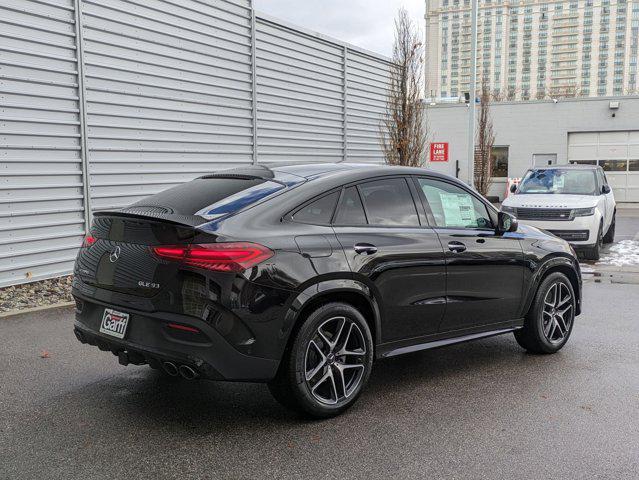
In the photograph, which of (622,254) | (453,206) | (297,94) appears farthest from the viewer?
(297,94)

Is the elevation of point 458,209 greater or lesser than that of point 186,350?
greater

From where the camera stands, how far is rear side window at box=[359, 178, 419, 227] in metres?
4.55

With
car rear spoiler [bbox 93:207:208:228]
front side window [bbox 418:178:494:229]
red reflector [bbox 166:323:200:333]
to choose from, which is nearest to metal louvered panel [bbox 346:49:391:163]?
front side window [bbox 418:178:494:229]

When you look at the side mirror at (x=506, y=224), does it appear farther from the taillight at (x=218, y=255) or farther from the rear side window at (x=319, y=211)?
the taillight at (x=218, y=255)

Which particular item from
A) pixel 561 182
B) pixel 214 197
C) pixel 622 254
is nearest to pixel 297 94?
pixel 561 182

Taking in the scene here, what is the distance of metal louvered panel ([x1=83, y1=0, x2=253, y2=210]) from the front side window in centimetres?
622

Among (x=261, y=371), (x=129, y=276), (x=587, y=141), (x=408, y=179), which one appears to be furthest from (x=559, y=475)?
(x=587, y=141)

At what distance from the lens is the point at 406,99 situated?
16.0 metres

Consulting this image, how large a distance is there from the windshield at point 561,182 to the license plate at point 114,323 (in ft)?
36.8

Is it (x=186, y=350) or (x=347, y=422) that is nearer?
(x=186, y=350)

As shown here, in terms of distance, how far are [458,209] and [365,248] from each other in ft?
4.07

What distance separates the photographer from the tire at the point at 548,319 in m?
5.62

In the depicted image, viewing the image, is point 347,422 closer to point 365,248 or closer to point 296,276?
point 296,276

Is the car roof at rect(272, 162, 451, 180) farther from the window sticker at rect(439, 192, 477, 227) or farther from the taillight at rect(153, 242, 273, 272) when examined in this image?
the taillight at rect(153, 242, 273, 272)
